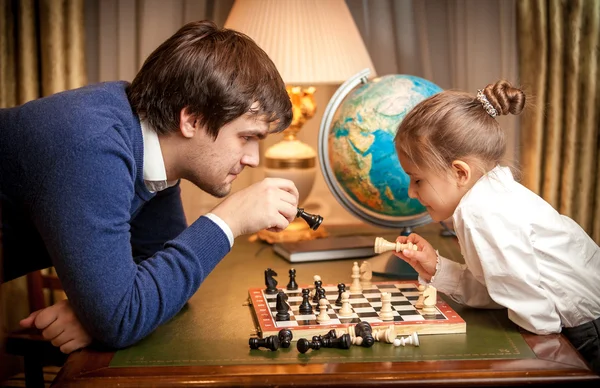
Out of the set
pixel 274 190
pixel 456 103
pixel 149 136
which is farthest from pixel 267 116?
pixel 456 103

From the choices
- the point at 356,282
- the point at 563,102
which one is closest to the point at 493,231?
the point at 356,282

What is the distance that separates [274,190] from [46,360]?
99 cm

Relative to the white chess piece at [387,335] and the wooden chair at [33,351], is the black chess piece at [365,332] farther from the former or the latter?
the wooden chair at [33,351]

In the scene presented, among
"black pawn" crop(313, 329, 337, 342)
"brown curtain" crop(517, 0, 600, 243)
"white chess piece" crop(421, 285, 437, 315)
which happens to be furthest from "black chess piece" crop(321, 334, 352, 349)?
"brown curtain" crop(517, 0, 600, 243)

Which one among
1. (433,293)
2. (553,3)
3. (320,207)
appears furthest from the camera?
(320,207)

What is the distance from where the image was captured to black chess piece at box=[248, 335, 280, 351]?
1531 mm

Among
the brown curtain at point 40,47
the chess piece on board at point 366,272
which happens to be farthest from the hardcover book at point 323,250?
the brown curtain at point 40,47

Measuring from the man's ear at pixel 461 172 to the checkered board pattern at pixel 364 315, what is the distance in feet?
1.05

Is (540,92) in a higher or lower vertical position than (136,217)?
higher

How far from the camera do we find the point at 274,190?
1828 mm

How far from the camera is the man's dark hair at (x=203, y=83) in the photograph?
1739 millimetres

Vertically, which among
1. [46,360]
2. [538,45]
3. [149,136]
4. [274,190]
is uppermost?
[538,45]

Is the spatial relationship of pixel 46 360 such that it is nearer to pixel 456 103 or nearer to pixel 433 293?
pixel 433 293

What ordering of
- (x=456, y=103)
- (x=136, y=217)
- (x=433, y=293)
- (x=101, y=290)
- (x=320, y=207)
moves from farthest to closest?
1. (x=320, y=207)
2. (x=136, y=217)
3. (x=456, y=103)
4. (x=433, y=293)
5. (x=101, y=290)
